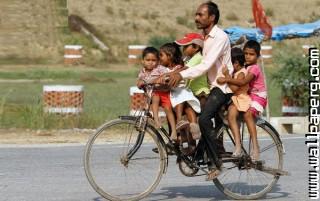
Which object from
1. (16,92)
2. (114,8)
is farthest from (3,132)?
(114,8)

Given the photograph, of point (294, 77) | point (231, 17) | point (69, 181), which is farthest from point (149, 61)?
point (231, 17)

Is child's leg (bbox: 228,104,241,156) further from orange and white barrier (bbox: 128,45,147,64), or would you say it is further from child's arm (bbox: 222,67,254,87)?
orange and white barrier (bbox: 128,45,147,64)

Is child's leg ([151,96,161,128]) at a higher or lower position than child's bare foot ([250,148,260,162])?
higher

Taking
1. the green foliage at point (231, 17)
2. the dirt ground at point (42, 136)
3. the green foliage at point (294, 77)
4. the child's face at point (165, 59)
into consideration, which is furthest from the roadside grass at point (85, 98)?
the green foliage at point (231, 17)

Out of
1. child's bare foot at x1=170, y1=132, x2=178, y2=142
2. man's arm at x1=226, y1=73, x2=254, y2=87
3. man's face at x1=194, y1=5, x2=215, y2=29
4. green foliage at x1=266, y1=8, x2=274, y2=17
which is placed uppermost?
green foliage at x1=266, y1=8, x2=274, y2=17

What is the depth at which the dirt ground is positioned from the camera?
16281 millimetres

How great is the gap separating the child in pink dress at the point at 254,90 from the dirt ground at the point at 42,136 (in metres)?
6.62

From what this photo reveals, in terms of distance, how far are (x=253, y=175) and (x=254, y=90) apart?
92 centimetres

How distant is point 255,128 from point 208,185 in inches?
57.7

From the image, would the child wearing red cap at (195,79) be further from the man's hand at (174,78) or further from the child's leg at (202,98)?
the man's hand at (174,78)

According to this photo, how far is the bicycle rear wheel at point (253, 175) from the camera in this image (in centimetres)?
1023

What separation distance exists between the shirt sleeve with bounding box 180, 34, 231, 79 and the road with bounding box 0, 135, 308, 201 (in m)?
1.45

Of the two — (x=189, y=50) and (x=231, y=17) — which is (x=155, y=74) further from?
(x=231, y=17)

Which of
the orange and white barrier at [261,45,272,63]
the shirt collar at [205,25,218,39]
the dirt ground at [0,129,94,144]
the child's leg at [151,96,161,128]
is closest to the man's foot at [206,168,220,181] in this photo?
the child's leg at [151,96,161,128]
